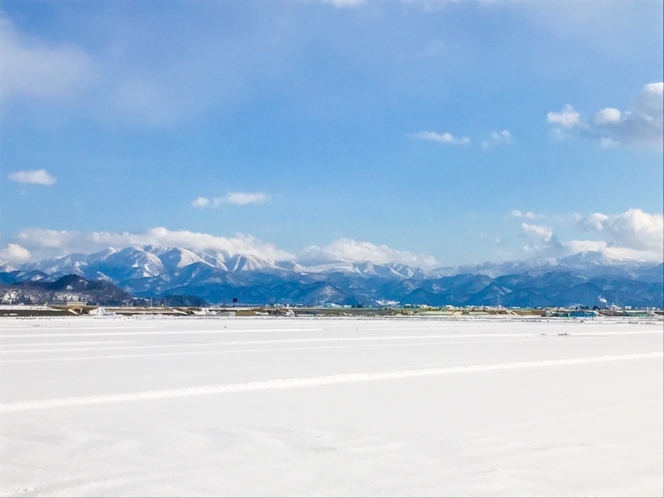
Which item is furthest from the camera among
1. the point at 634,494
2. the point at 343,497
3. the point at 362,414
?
the point at 362,414

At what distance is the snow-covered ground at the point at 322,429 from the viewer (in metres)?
6.05

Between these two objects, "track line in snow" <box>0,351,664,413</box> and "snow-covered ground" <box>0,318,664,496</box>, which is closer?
"snow-covered ground" <box>0,318,664,496</box>

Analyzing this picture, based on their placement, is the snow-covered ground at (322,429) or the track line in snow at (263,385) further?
the track line in snow at (263,385)

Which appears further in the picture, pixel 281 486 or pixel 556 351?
pixel 556 351

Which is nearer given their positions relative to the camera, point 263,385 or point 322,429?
point 322,429

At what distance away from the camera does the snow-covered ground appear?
19.8ft

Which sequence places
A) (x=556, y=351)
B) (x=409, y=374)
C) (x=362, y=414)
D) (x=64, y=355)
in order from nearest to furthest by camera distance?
1. (x=362, y=414)
2. (x=409, y=374)
3. (x=64, y=355)
4. (x=556, y=351)

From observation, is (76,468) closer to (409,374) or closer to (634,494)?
Answer: (634,494)

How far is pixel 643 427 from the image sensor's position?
9570mm

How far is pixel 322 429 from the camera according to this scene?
838 cm

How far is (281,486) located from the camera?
228 inches

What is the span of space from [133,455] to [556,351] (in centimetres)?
1998

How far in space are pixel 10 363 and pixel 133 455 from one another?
10.1 metres

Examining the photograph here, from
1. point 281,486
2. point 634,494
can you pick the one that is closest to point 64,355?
point 281,486
